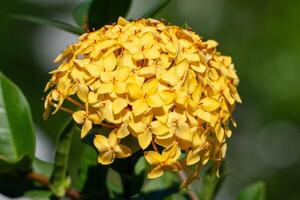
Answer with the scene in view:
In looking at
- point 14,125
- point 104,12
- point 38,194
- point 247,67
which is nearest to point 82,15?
point 104,12

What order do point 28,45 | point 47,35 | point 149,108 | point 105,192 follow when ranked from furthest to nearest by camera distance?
1. point 47,35
2. point 28,45
3. point 105,192
4. point 149,108

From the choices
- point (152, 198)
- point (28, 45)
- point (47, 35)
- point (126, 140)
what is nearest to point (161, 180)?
point (152, 198)

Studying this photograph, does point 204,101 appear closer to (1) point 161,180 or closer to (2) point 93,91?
(2) point 93,91

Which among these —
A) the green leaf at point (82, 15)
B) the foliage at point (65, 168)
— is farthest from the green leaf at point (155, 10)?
the green leaf at point (82, 15)

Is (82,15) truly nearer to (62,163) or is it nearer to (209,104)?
(62,163)

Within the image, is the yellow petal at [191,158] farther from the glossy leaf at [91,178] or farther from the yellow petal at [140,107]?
the glossy leaf at [91,178]

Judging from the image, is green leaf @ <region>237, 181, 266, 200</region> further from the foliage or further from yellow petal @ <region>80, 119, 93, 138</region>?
yellow petal @ <region>80, 119, 93, 138</region>
